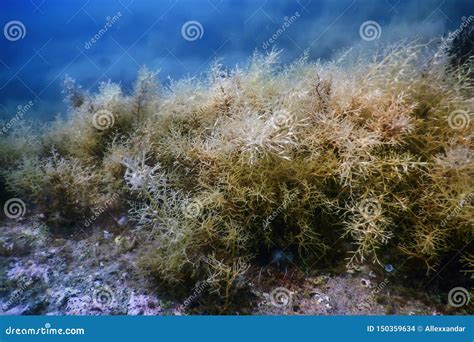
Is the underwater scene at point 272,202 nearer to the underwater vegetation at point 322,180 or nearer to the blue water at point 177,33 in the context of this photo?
the underwater vegetation at point 322,180

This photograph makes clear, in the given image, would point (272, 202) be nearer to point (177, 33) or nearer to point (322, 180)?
point (322, 180)

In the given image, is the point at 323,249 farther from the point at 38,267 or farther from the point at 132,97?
the point at 132,97

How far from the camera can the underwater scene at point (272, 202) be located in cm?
242

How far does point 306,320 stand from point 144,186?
1688 millimetres

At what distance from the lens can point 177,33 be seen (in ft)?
19.5

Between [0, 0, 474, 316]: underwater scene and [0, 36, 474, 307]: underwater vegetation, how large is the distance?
0.7 inches

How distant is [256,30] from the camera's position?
19.4ft

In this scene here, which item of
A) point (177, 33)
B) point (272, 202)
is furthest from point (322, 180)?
point (177, 33)

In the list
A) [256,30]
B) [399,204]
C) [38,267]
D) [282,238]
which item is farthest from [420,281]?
[256,30]

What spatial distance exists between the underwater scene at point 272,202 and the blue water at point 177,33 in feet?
1.87

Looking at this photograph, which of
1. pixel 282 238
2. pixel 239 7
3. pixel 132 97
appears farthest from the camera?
pixel 239 7

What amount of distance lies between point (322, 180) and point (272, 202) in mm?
483

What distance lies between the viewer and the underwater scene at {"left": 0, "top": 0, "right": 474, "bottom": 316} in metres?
2.42

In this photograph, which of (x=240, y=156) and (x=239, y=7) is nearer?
(x=240, y=156)
